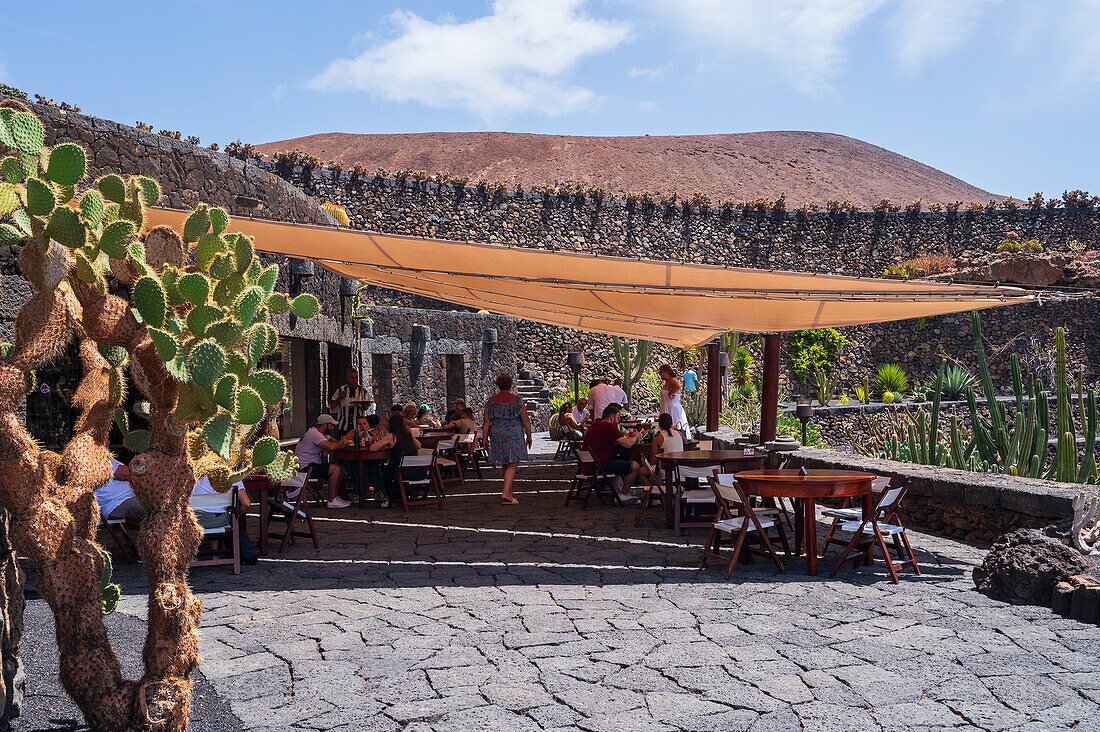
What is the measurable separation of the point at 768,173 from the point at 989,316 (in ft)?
104

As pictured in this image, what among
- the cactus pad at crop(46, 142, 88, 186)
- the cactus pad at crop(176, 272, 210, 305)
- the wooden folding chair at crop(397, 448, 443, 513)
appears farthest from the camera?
the wooden folding chair at crop(397, 448, 443, 513)

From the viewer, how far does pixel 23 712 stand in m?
2.54

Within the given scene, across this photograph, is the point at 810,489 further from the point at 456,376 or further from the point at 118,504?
the point at 456,376

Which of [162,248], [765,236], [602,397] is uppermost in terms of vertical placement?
[765,236]

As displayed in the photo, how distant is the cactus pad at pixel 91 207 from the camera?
6.74 ft

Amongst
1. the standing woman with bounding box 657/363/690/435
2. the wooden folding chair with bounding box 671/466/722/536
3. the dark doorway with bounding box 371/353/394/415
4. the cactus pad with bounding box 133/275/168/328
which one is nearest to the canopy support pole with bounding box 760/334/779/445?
the standing woman with bounding box 657/363/690/435

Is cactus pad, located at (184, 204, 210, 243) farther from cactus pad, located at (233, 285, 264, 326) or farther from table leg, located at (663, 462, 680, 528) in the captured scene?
table leg, located at (663, 462, 680, 528)

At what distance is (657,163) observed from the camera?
52.0 meters

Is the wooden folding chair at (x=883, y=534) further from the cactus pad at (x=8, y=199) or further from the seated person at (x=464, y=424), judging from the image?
the seated person at (x=464, y=424)

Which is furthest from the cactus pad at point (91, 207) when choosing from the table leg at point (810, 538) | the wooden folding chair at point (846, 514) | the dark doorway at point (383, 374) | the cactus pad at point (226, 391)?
the dark doorway at point (383, 374)

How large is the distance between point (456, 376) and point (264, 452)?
559 inches

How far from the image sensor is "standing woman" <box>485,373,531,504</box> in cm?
680

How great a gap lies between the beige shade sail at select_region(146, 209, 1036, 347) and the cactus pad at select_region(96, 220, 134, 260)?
75.7 inches

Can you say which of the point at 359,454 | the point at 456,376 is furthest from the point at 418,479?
the point at 456,376
